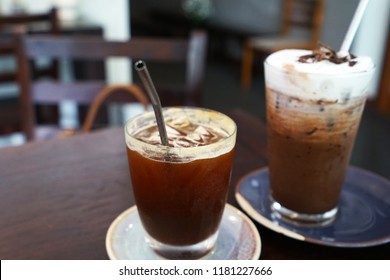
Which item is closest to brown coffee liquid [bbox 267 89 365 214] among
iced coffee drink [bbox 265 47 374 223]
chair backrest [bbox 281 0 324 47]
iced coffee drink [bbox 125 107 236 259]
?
iced coffee drink [bbox 265 47 374 223]

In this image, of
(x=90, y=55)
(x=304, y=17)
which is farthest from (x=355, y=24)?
(x=304, y=17)

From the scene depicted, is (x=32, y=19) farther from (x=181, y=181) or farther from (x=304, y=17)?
(x=304, y=17)

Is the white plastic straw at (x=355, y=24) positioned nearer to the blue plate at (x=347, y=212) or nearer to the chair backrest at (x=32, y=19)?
the blue plate at (x=347, y=212)

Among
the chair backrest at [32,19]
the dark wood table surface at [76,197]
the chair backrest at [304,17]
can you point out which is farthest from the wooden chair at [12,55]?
the chair backrest at [304,17]

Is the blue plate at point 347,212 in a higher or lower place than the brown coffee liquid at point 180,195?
lower

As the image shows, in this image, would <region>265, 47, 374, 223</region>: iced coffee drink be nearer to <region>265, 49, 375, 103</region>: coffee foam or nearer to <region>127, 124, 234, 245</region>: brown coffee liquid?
Answer: <region>265, 49, 375, 103</region>: coffee foam

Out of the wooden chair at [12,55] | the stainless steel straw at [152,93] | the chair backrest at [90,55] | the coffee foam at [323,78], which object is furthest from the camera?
the wooden chair at [12,55]
